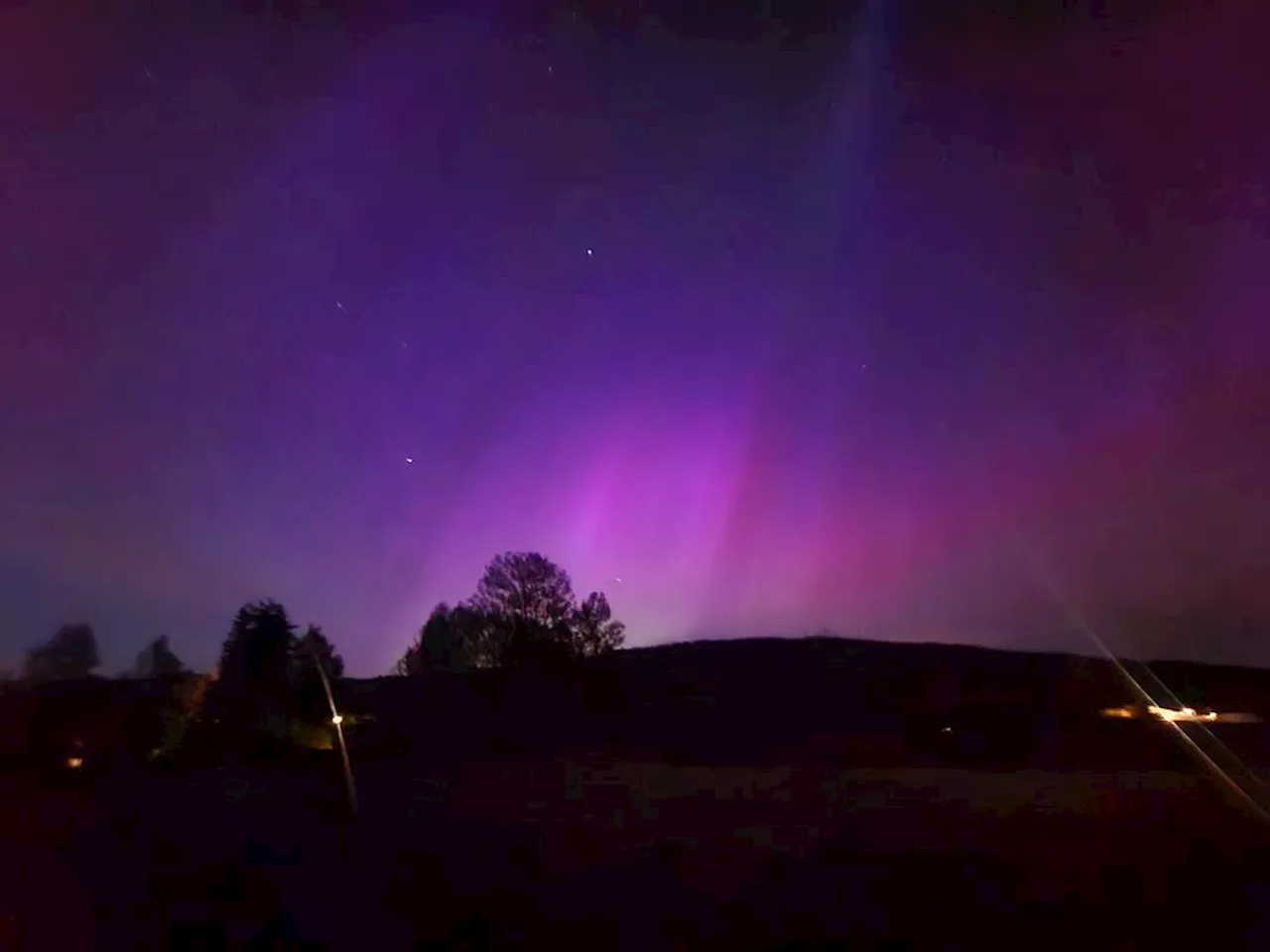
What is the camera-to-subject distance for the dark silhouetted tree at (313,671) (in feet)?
101

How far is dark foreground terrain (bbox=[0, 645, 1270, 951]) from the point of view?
13438mm

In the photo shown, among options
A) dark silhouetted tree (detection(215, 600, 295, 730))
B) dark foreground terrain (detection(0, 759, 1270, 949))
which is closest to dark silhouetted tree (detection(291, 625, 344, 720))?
dark silhouetted tree (detection(215, 600, 295, 730))

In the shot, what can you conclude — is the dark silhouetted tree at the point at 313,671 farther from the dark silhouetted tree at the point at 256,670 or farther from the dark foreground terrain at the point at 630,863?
the dark foreground terrain at the point at 630,863

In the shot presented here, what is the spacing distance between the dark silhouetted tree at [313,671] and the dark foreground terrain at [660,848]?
9.21 feet

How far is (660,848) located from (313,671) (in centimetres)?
1889

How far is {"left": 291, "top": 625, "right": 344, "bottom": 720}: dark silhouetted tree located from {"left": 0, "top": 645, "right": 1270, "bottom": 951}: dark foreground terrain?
2809 millimetres

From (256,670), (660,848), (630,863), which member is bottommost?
(630,863)

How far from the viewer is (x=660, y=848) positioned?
16.9 metres

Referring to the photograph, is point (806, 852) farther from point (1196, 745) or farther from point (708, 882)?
point (1196, 745)

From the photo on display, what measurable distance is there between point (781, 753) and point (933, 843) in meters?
9.82

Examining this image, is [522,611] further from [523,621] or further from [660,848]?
[660,848]

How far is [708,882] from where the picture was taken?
15305mm

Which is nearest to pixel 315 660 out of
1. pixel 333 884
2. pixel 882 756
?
pixel 882 756

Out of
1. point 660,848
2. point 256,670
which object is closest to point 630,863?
point 660,848
